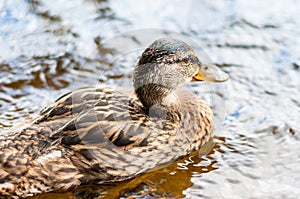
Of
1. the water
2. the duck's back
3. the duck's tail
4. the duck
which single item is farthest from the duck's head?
the duck's tail

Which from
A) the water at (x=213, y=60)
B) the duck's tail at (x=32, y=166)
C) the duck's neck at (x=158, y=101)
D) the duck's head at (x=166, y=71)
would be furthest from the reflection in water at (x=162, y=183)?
the duck's head at (x=166, y=71)

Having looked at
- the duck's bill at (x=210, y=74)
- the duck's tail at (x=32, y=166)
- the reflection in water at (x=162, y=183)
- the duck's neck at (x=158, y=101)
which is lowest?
the reflection in water at (x=162, y=183)

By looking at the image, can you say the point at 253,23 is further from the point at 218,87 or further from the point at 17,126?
the point at 17,126

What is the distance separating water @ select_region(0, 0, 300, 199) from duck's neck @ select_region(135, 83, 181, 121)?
20.8 inches

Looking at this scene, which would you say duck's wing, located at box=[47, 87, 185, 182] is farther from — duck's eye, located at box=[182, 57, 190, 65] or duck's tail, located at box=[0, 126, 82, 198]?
duck's eye, located at box=[182, 57, 190, 65]

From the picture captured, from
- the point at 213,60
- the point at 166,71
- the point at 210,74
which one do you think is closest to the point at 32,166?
the point at 166,71

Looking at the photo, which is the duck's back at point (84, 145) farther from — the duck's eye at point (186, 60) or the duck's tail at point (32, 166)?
the duck's eye at point (186, 60)

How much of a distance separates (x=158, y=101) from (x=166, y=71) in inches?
13.8

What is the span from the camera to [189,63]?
21.5 ft

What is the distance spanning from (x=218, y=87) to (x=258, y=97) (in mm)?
513

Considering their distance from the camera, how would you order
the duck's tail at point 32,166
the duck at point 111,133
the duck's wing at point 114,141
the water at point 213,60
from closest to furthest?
1. the duck's tail at point 32,166
2. the duck at point 111,133
3. the duck's wing at point 114,141
4. the water at point 213,60

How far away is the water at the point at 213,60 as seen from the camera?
618cm

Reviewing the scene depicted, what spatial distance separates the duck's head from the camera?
6270 mm

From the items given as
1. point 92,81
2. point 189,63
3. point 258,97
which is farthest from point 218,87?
point 92,81
